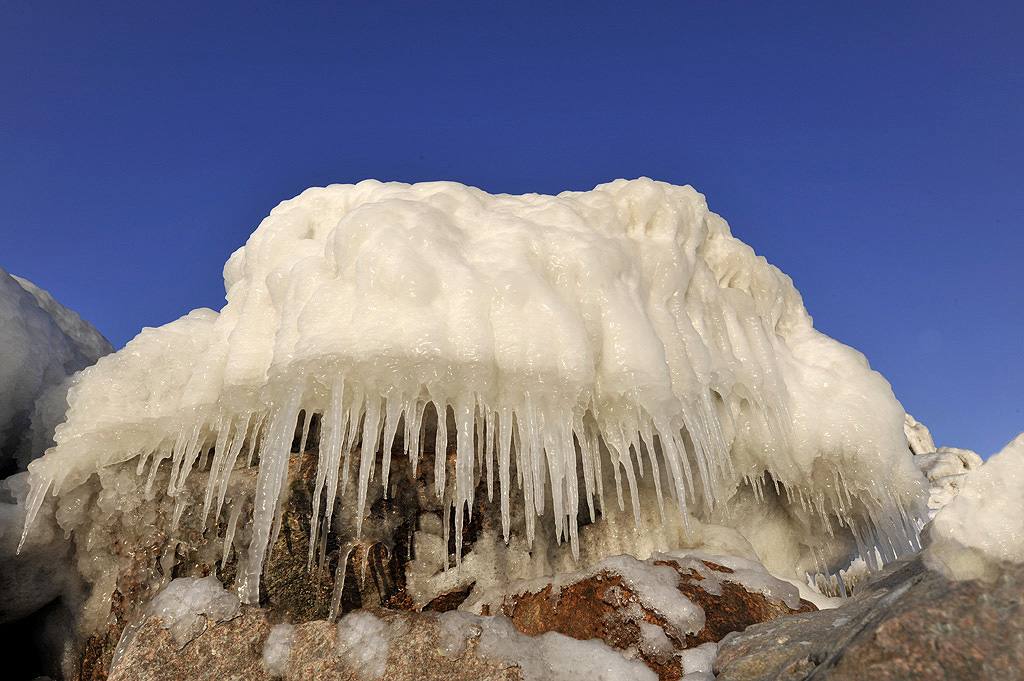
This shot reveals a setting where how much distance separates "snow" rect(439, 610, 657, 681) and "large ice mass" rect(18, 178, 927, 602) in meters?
0.64

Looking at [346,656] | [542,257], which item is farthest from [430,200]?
[346,656]

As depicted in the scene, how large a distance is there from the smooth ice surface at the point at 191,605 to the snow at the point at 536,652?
5.28 ft

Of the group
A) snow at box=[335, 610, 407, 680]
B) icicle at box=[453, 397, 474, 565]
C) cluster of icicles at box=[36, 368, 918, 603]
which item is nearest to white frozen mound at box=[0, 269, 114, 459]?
cluster of icicles at box=[36, 368, 918, 603]

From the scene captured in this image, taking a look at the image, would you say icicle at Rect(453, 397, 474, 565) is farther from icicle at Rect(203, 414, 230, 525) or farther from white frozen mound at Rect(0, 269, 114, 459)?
white frozen mound at Rect(0, 269, 114, 459)

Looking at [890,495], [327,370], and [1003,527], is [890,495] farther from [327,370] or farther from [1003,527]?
[327,370]

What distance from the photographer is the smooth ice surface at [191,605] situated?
12.0 ft

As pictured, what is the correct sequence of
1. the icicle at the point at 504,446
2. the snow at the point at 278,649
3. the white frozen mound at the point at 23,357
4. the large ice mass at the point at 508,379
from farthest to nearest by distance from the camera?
the white frozen mound at the point at 23,357 → the icicle at the point at 504,446 → the large ice mass at the point at 508,379 → the snow at the point at 278,649

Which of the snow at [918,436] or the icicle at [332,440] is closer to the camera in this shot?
the icicle at [332,440]

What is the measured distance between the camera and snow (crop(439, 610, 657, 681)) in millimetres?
3174

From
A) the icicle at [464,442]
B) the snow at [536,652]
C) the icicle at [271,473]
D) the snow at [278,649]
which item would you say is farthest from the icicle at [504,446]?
the snow at [278,649]

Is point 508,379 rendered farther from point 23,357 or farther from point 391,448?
point 23,357

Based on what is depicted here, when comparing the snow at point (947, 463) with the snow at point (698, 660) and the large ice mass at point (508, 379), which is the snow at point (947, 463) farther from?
the snow at point (698, 660)

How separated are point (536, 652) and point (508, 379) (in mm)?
1619

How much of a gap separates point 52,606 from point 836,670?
5.78 metres
